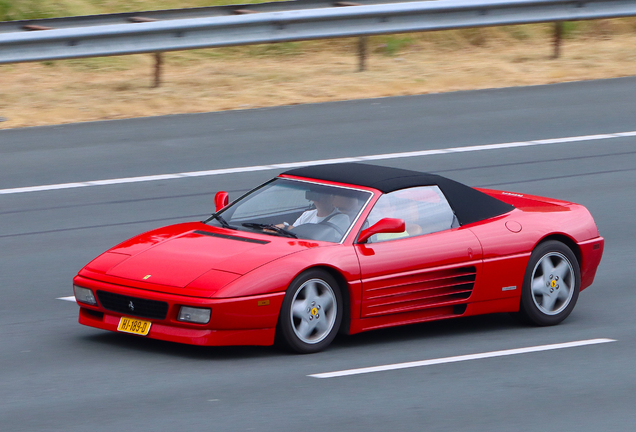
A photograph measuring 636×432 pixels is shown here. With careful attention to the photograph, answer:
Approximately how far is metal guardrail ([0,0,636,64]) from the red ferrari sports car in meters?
7.53

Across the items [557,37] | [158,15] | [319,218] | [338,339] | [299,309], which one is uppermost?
[158,15]

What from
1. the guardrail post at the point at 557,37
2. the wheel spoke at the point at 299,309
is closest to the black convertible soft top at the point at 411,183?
the wheel spoke at the point at 299,309

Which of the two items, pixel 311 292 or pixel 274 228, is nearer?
pixel 311 292

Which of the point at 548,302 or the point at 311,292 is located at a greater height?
the point at 311,292

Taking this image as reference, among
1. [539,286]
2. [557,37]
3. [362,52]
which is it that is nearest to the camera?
[539,286]

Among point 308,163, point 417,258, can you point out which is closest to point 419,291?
point 417,258

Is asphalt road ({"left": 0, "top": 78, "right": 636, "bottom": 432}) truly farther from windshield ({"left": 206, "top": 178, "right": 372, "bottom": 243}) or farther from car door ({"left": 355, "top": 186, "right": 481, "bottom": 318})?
windshield ({"left": 206, "top": 178, "right": 372, "bottom": 243})

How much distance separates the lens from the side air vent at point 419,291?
319 inches

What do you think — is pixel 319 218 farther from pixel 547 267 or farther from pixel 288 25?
pixel 288 25

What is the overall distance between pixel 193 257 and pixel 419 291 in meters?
1.67

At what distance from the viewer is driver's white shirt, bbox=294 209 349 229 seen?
A: 8289 mm

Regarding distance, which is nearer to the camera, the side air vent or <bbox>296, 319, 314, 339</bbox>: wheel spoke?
<bbox>296, 319, 314, 339</bbox>: wheel spoke

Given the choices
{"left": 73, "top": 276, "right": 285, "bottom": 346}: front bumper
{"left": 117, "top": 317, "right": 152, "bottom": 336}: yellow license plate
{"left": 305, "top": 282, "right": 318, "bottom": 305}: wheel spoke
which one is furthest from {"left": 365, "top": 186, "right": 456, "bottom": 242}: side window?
{"left": 117, "top": 317, "right": 152, "bottom": 336}: yellow license plate

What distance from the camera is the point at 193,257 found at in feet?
25.8
